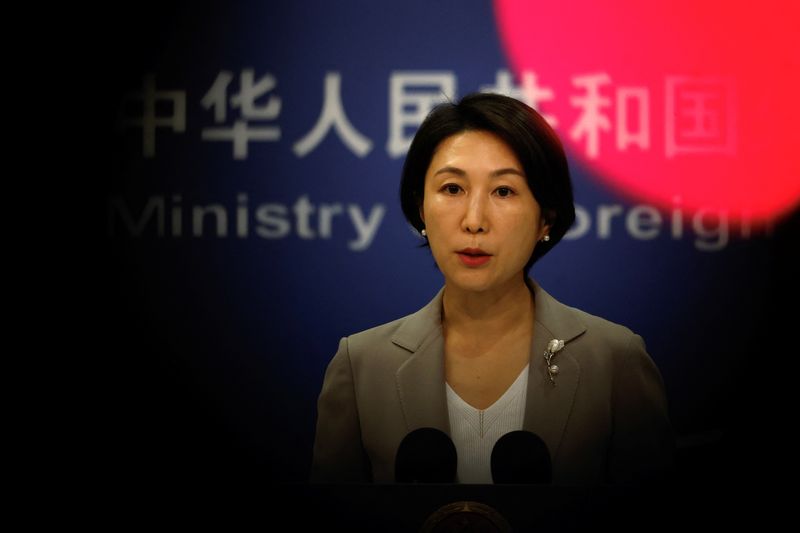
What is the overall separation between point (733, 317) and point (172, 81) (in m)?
1.82

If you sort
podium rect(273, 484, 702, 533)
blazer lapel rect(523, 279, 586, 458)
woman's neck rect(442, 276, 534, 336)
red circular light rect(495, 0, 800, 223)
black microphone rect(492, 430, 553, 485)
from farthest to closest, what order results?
1. red circular light rect(495, 0, 800, 223)
2. woman's neck rect(442, 276, 534, 336)
3. blazer lapel rect(523, 279, 586, 458)
4. black microphone rect(492, 430, 553, 485)
5. podium rect(273, 484, 702, 533)

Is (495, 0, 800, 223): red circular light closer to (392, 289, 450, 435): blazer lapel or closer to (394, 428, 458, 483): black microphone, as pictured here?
(392, 289, 450, 435): blazer lapel

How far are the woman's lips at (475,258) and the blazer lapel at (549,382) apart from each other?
6.2 inches

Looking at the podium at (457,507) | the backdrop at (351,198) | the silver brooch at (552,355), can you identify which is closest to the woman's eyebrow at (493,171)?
the silver brooch at (552,355)

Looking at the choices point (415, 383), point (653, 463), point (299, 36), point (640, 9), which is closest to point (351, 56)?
point (299, 36)

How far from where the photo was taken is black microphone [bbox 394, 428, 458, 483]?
5.35 feet

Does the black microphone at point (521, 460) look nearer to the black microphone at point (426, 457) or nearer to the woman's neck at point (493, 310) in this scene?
the black microphone at point (426, 457)

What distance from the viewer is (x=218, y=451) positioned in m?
2.82

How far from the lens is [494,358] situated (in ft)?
6.44

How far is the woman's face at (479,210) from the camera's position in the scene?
6.25ft

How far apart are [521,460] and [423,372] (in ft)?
1.30

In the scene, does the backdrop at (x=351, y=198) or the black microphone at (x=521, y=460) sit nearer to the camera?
the black microphone at (x=521, y=460)

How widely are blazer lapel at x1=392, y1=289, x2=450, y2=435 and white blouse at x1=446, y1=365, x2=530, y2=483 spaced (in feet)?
0.10

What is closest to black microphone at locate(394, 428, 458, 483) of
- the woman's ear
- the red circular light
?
the woman's ear
